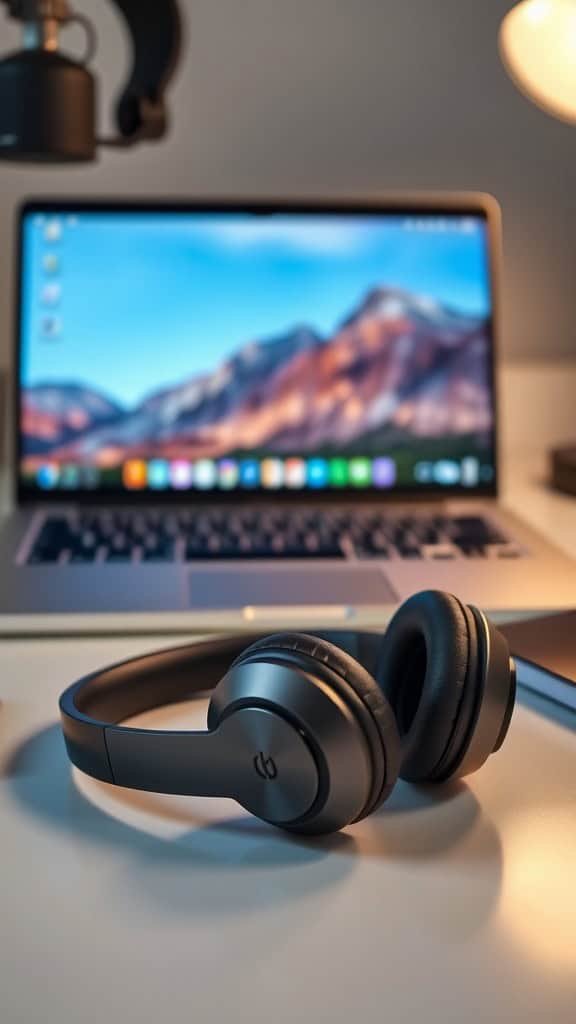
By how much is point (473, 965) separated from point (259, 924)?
0.07 meters

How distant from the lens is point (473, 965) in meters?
0.38

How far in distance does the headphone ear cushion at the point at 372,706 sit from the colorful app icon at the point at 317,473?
66 cm

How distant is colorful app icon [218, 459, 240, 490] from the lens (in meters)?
1.11

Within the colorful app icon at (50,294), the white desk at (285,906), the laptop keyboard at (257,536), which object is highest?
the colorful app icon at (50,294)

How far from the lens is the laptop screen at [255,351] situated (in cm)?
111

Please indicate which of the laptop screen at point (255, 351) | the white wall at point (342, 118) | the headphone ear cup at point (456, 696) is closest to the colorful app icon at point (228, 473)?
the laptop screen at point (255, 351)

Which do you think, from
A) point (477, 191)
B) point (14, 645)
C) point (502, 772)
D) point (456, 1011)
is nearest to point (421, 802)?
point (502, 772)

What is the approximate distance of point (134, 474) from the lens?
3.63ft

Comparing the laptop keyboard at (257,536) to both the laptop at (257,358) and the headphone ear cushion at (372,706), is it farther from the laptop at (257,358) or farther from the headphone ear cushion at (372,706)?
the headphone ear cushion at (372,706)

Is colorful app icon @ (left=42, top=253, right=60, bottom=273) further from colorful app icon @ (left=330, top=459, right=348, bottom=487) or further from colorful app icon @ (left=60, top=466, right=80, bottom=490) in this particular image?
colorful app icon @ (left=330, top=459, right=348, bottom=487)

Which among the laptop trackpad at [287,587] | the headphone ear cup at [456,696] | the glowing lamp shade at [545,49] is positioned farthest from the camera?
the glowing lamp shade at [545,49]

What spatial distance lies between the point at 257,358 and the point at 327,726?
734mm

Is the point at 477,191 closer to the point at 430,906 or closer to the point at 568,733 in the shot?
the point at 568,733

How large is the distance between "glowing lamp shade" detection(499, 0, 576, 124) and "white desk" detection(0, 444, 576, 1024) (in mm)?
566
